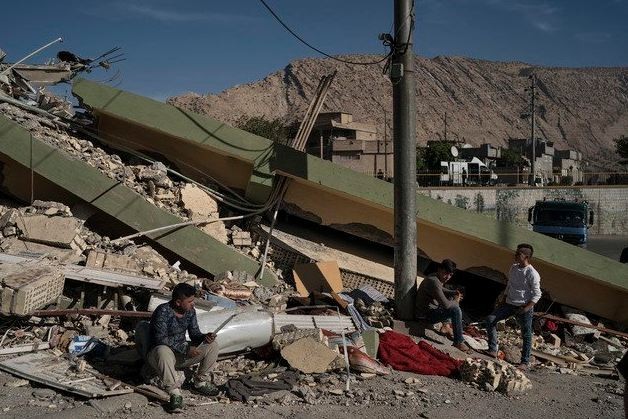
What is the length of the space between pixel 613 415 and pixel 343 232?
5.64 metres

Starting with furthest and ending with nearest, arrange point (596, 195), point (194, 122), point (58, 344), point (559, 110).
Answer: point (559, 110) → point (596, 195) → point (194, 122) → point (58, 344)

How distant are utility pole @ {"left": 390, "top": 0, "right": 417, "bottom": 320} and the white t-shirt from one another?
1279mm

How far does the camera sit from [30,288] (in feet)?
19.0

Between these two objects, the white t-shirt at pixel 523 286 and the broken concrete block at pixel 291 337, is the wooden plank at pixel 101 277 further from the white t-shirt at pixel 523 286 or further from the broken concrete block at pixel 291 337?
the white t-shirt at pixel 523 286

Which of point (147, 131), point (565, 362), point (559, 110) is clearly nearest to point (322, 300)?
point (565, 362)

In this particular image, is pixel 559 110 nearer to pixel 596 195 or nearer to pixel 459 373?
pixel 596 195

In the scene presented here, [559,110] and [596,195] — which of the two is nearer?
[596,195]

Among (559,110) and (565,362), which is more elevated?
(559,110)

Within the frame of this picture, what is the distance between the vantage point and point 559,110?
108m

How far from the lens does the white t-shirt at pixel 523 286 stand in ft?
22.9

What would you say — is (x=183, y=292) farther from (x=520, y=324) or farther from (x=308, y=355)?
(x=520, y=324)

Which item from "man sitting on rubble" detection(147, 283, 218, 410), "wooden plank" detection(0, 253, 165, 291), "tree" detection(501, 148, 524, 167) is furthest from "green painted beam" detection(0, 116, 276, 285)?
"tree" detection(501, 148, 524, 167)

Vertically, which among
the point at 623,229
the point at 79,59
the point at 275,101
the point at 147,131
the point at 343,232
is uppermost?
the point at 275,101

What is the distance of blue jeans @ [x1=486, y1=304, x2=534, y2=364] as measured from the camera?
702 centimetres
